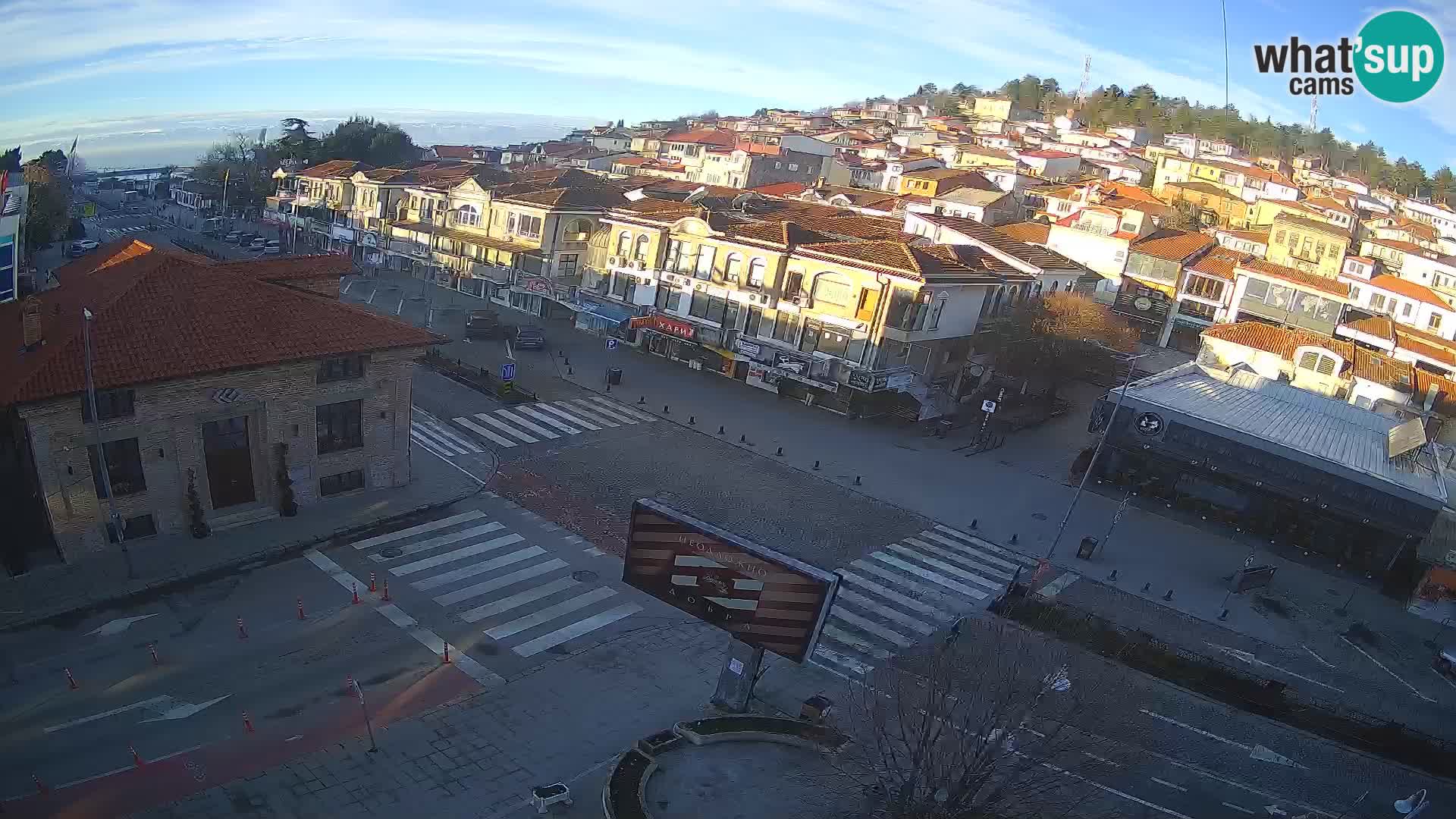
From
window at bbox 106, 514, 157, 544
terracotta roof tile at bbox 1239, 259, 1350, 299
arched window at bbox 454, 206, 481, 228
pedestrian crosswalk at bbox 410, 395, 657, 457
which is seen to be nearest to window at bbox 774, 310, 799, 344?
pedestrian crosswalk at bbox 410, 395, 657, 457

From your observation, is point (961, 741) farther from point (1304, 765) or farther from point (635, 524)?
point (1304, 765)

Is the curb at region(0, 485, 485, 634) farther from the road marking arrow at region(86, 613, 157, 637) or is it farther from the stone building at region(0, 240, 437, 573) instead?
the stone building at region(0, 240, 437, 573)

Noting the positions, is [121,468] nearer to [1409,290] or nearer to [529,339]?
[529,339]

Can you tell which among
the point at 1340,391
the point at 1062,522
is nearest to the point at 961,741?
the point at 1062,522

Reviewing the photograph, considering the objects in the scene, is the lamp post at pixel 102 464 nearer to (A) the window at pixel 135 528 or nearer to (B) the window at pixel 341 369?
(A) the window at pixel 135 528

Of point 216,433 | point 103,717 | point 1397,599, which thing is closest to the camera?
point 103,717

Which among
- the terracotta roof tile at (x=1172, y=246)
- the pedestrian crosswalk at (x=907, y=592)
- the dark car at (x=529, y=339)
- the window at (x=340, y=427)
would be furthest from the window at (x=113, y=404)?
the terracotta roof tile at (x=1172, y=246)

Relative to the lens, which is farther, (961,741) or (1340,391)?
(1340,391)
